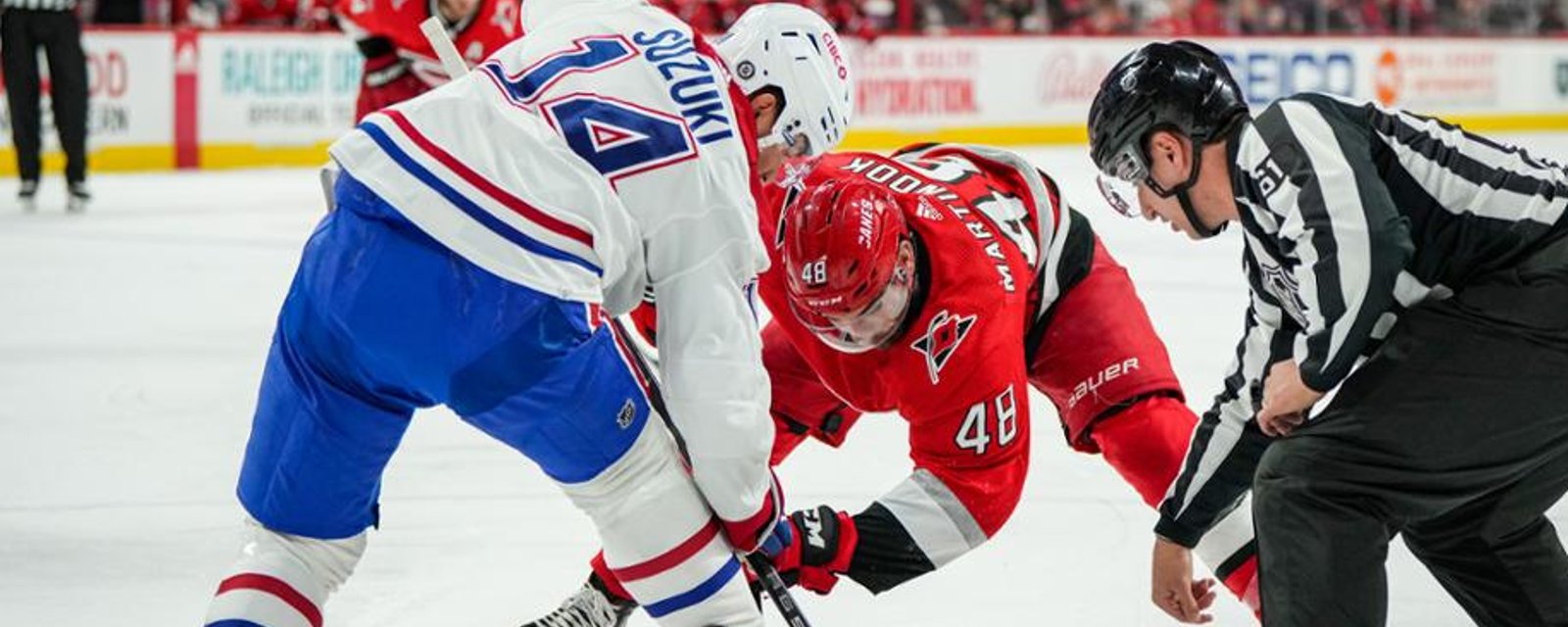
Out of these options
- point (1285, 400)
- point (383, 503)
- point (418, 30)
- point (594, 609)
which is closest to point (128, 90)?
point (418, 30)

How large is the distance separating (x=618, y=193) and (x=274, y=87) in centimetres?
1070

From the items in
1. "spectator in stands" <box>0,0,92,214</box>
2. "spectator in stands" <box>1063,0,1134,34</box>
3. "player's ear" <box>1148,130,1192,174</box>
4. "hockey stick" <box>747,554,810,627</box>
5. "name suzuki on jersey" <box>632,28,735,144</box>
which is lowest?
"spectator in stands" <box>1063,0,1134,34</box>

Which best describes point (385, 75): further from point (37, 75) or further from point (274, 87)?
point (274, 87)

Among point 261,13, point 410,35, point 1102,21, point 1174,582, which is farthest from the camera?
point 1102,21

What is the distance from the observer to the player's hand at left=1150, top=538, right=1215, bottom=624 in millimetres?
2736

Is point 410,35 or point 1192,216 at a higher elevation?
point 1192,216

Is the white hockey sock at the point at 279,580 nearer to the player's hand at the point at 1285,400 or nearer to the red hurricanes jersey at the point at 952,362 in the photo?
the red hurricanes jersey at the point at 952,362

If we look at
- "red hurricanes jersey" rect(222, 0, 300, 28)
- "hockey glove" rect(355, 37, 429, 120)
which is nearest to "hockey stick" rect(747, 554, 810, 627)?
"hockey glove" rect(355, 37, 429, 120)

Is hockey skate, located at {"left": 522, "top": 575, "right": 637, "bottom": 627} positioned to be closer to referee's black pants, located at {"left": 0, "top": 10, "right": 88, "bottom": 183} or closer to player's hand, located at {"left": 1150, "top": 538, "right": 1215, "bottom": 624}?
player's hand, located at {"left": 1150, "top": 538, "right": 1215, "bottom": 624}

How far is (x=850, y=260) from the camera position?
278 cm

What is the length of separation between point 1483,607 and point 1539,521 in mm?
142

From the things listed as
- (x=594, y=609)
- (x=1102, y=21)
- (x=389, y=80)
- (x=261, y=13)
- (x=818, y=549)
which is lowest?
(x=1102, y=21)

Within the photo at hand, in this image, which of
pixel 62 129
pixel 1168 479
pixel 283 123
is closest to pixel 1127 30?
pixel 283 123

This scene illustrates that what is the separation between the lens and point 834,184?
291cm
